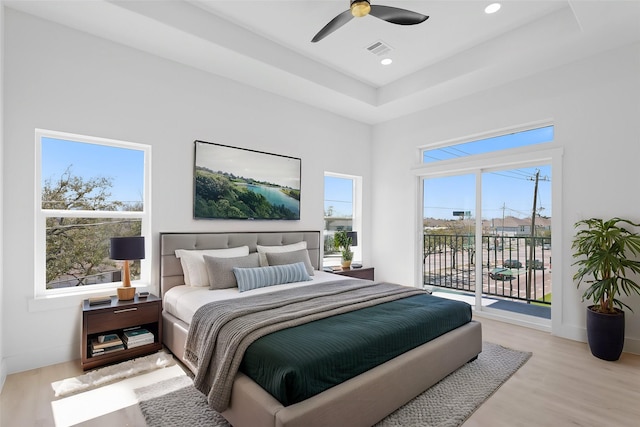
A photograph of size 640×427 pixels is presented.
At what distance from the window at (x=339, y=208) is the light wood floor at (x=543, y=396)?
295 cm

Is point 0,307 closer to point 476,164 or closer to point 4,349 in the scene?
point 4,349

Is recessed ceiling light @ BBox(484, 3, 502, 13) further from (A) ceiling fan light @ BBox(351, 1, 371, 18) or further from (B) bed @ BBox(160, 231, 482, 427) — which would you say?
(B) bed @ BBox(160, 231, 482, 427)

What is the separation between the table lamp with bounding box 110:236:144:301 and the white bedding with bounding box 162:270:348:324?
0.35 meters

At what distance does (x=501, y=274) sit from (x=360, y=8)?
367 cm

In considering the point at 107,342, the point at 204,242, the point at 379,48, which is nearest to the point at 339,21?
the point at 379,48

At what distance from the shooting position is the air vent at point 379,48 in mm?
3684

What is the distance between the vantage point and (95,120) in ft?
10.2

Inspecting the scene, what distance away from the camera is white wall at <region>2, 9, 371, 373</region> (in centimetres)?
273

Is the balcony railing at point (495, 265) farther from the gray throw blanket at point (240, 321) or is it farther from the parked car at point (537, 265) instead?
the gray throw blanket at point (240, 321)

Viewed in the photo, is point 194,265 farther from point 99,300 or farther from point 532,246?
point 532,246

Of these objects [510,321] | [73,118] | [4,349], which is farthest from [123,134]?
[510,321]

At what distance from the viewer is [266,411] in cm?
163

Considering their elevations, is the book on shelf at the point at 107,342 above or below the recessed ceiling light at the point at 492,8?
below

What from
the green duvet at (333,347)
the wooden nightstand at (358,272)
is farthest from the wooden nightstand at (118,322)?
the wooden nightstand at (358,272)
